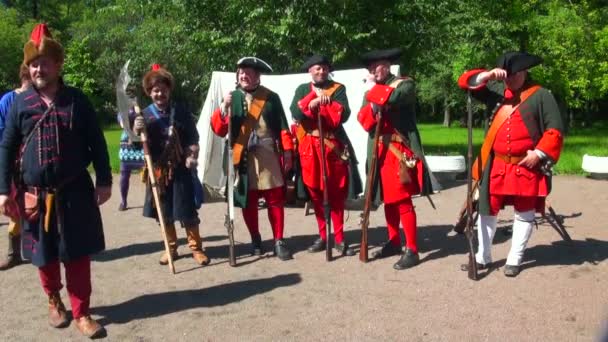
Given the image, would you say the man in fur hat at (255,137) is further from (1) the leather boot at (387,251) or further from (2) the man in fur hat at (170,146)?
(1) the leather boot at (387,251)

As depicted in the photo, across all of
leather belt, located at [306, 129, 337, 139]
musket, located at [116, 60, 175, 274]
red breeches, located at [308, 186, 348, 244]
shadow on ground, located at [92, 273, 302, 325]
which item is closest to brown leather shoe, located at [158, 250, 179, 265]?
musket, located at [116, 60, 175, 274]

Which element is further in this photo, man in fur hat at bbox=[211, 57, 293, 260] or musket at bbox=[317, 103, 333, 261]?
man in fur hat at bbox=[211, 57, 293, 260]

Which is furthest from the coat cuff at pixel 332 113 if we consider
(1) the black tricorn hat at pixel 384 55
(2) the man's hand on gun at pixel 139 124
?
(2) the man's hand on gun at pixel 139 124

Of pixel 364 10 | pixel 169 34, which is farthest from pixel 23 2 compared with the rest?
pixel 364 10

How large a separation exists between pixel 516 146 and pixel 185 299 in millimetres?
2858

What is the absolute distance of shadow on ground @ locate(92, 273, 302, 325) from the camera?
4.45 m

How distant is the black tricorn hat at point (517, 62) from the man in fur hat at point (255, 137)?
2014 millimetres

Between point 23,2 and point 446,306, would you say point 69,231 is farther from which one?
point 23,2

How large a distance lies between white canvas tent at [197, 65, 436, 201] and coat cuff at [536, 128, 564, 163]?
447 centimetres

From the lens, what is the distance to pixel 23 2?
46.1 meters

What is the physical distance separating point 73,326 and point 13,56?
3659 centimetres

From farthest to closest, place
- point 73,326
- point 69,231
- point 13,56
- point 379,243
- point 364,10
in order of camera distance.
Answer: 1. point 13,56
2. point 364,10
3. point 379,243
4. point 73,326
5. point 69,231

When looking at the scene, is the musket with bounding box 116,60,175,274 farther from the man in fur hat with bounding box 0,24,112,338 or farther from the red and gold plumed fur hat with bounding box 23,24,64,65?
the red and gold plumed fur hat with bounding box 23,24,64,65

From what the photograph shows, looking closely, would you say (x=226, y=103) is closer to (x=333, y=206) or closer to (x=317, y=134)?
(x=317, y=134)
